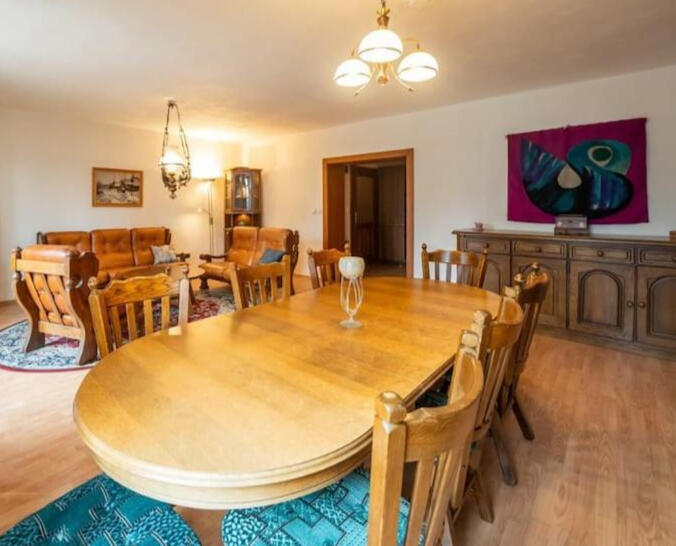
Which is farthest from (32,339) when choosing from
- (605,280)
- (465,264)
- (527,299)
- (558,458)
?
(605,280)

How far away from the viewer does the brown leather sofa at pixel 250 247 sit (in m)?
5.40

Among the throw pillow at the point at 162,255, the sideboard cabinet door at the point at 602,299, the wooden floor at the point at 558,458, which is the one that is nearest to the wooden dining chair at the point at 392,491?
the wooden floor at the point at 558,458

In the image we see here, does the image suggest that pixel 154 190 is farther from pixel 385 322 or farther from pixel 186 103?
pixel 385 322

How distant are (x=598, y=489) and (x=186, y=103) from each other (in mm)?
4965

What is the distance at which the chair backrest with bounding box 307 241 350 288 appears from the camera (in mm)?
2543

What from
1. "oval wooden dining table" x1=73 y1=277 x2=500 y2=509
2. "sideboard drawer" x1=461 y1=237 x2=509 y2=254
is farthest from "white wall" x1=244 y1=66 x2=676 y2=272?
"oval wooden dining table" x1=73 y1=277 x2=500 y2=509

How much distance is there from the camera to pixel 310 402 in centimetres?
101

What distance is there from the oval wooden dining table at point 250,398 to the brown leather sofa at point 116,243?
393 cm

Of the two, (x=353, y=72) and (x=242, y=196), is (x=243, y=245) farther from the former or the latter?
(x=353, y=72)

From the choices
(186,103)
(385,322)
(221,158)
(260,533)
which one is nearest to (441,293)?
(385,322)

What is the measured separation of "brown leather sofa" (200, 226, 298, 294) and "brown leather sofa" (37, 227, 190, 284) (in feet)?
2.33

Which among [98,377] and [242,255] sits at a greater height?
[242,255]

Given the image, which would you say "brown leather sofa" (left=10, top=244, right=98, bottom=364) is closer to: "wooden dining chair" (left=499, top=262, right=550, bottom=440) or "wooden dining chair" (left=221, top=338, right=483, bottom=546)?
"wooden dining chair" (left=221, top=338, right=483, bottom=546)

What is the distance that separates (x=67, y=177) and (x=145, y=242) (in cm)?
126
